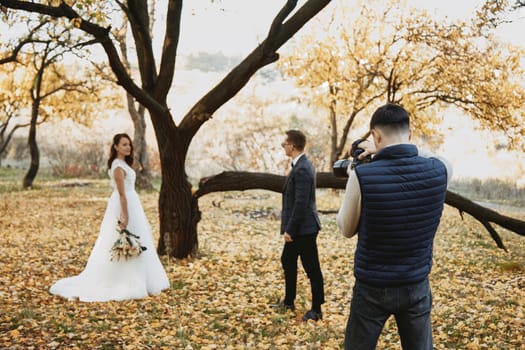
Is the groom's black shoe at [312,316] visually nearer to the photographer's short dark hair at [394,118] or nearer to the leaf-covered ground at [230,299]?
the leaf-covered ground at [230,299]

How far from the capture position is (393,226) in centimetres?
273

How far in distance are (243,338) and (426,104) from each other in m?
15.5

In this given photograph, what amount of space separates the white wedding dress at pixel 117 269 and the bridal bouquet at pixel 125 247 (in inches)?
3.5

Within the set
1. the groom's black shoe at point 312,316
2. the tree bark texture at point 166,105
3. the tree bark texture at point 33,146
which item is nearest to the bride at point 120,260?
the tree bark texture at point 166,105

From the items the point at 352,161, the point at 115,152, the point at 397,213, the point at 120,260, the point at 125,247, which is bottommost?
the point at 120,260

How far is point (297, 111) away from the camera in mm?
28938

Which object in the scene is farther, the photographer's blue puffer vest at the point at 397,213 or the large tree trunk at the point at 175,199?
the large tree trunk at the point at 175,199

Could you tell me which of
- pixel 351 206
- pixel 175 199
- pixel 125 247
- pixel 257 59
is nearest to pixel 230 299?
pixel 125 247

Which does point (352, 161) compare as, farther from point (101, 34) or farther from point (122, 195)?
point (101, 34)

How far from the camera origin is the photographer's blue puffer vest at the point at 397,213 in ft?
8.83

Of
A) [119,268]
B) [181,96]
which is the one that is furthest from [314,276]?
[181,96]

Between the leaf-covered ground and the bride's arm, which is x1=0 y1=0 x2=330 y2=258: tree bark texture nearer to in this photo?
the leaf-covered ground

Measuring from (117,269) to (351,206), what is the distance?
473cm

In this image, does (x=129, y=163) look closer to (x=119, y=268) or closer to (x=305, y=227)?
(x=119, y=268)
